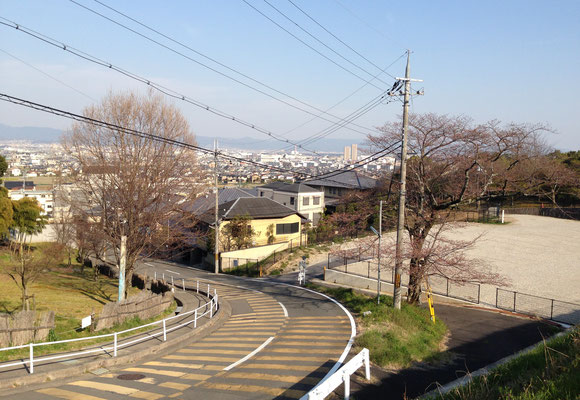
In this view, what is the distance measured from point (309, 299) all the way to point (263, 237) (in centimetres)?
1851

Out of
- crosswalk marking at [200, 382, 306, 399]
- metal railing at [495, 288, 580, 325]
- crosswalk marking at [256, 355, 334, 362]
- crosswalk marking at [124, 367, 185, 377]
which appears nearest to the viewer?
crosswalk marking at [200, 382, 306, 399]

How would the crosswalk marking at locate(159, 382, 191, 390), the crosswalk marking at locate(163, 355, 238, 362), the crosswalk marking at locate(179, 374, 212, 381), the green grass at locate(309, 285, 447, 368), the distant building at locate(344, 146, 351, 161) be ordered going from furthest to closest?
the distant building at locate(344, 146, 351, 161), the green grass at locate(309, 285, 447, 368), the crosswalk marking at locate(163, 355, 238, 362), the crosswalk marking at locate(179, 374, 212, 381), the crosswalk marking at locate(159, 382, 191, 390)

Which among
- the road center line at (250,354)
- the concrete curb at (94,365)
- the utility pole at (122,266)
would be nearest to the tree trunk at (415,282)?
the road center line at (250,354)

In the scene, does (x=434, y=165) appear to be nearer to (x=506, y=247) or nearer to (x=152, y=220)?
(x=152, y=220)

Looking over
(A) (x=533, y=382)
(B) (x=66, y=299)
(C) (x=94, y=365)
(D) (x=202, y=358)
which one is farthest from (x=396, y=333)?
(B) (x=66, y=299)

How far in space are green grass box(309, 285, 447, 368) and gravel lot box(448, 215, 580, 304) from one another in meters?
5.33

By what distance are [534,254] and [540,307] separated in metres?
14.2

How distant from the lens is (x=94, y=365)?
1026cm

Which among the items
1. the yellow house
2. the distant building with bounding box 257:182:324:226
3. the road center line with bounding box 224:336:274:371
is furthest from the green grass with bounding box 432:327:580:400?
the distant building with bounding box 257:182:324:226

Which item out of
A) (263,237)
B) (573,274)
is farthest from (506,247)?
(263,237)

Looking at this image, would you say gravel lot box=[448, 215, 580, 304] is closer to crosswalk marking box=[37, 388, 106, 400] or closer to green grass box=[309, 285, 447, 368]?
green grass box=[309, 285, 447, 368]

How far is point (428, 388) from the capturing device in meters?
9.98

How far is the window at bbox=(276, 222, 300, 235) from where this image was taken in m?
40.2

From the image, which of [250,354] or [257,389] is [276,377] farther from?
[250,354]
